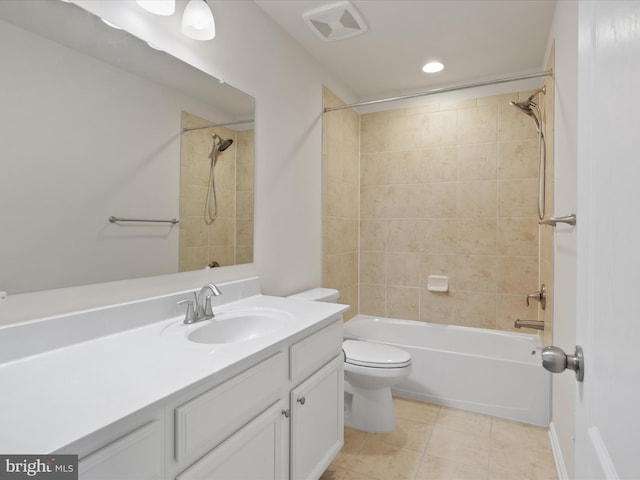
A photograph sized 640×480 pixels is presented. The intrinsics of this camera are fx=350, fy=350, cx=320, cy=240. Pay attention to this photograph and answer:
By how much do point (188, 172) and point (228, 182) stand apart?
26 centimetres

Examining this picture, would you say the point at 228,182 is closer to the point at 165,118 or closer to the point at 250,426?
the point at 165,118

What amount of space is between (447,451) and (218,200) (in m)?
1.88

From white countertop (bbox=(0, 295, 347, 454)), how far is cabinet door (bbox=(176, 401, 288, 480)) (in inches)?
9.3

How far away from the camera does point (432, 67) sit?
2775 mm

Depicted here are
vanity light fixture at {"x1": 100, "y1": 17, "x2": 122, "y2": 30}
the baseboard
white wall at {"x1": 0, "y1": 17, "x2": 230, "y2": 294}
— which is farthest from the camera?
the baseboard

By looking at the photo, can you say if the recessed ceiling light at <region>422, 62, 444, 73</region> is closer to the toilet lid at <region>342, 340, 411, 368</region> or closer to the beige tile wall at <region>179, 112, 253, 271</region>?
the beige tile wall at <region>179, 112, 253, 271</region>

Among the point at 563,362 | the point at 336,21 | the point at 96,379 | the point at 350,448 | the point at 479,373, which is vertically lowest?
the point at 350,448

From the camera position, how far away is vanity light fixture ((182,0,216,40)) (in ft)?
4.87

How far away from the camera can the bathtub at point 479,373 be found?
2.27 metres

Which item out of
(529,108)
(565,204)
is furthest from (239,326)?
(529,108)

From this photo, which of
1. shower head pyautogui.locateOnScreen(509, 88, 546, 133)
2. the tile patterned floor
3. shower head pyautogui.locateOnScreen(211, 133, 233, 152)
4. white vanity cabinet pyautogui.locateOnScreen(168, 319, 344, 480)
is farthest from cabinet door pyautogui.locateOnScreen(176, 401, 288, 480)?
shower head pyautogui.locateOnScreen(509, 88, 546, 133)

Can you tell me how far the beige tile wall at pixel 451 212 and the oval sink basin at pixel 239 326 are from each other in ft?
6.42
